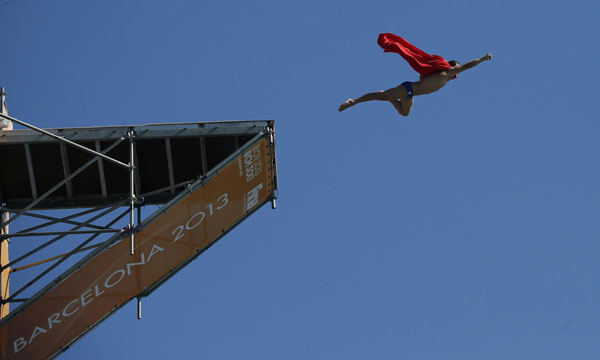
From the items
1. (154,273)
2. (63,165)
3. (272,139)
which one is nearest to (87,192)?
(63,165)

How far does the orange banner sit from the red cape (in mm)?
5625

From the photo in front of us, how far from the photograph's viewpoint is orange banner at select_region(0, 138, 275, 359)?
32.6 m

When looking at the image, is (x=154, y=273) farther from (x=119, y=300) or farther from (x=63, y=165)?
(x=63, y=165)

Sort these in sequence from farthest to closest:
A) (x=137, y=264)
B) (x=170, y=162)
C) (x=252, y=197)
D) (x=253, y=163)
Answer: (x=170, y=162) → (x=252, y=197) → (x=253, y=163) → (x=137, y=264)

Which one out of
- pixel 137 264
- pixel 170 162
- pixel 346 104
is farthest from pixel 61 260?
pixel 346 104

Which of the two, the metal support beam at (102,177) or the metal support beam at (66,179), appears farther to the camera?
the metal support beam at (102,177)

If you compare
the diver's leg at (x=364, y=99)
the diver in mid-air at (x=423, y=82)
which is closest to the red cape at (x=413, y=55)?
the diver in mid-air at (x=423, y=82)

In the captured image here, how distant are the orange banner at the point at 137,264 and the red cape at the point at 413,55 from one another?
5.63 m

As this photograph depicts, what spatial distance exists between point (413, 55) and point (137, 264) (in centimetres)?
962

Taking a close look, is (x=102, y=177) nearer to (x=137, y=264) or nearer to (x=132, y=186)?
(x=132, y=186)

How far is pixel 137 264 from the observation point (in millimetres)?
33156

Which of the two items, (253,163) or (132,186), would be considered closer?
(132,186)

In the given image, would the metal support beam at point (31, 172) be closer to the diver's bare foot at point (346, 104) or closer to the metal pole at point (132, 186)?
the metal pole at point (132, 186)

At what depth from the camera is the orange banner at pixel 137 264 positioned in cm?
3258
